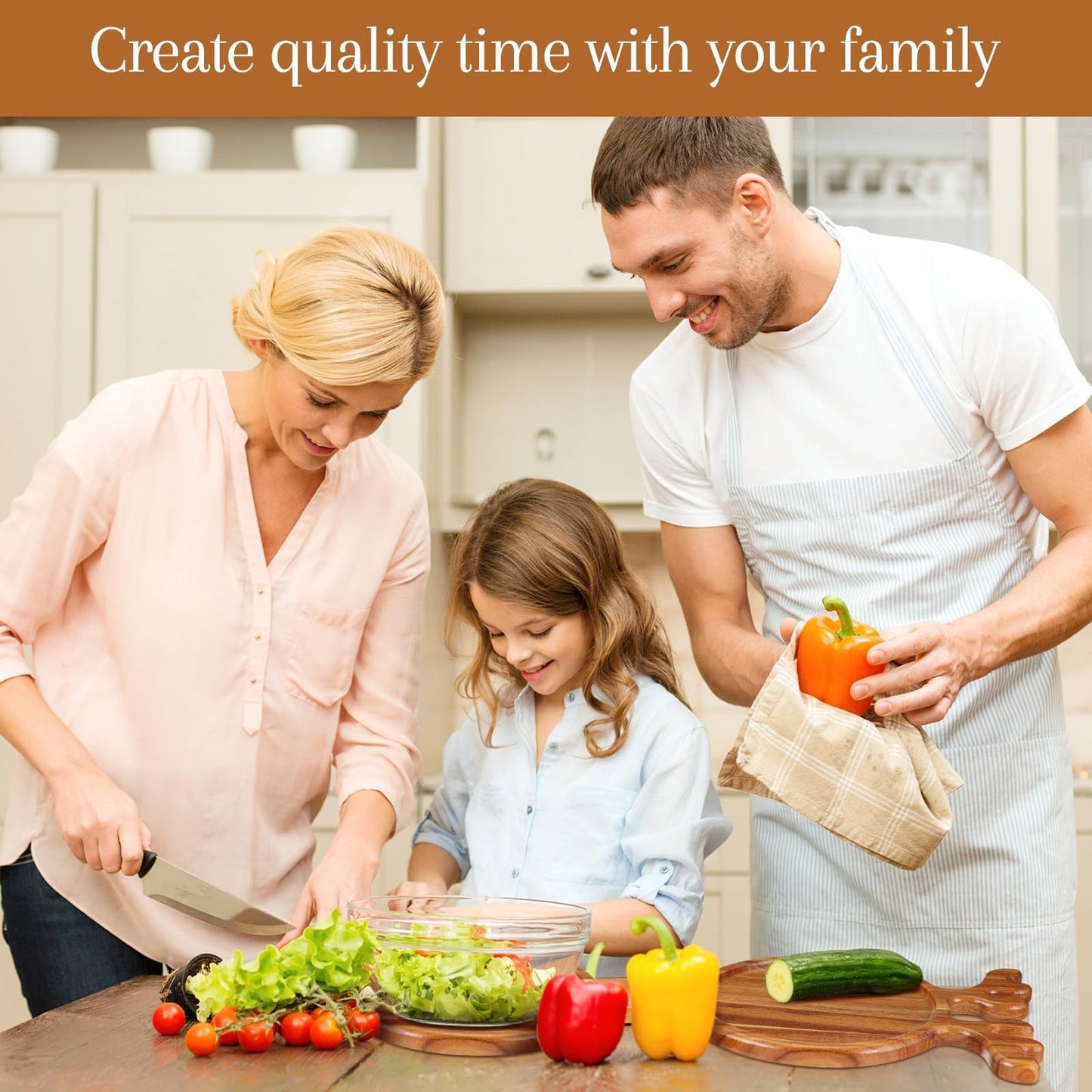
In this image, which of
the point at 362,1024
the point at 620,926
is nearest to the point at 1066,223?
the point at 620,926

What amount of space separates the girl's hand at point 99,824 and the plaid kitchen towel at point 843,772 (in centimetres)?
68

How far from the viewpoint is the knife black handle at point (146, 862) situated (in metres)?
1.48

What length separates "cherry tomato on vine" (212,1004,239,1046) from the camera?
1219 mm

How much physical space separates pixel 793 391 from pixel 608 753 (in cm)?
54

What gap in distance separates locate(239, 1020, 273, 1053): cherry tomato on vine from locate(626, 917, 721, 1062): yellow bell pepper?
0.33 meters

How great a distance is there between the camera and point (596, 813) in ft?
5.82

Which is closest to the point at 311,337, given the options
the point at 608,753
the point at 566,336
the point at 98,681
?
the point at 98,681

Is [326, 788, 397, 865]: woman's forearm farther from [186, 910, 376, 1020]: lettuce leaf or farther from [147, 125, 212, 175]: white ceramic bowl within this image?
[147, 125, 212, 175]: white ceramic bowl

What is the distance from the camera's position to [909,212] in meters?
3.28

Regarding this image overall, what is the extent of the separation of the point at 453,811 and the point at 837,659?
2.55 feet

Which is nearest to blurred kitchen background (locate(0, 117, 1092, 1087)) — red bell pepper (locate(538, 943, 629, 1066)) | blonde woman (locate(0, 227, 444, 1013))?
blonde woman (locate(0, 227, 444, 1013))

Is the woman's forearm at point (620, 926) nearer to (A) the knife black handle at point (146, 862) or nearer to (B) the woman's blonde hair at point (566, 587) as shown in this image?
(B) the woman's blonde hair at point (566, 587)

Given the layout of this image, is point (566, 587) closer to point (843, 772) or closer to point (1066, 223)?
point (843, 772)

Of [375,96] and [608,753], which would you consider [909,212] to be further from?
[608,753]
